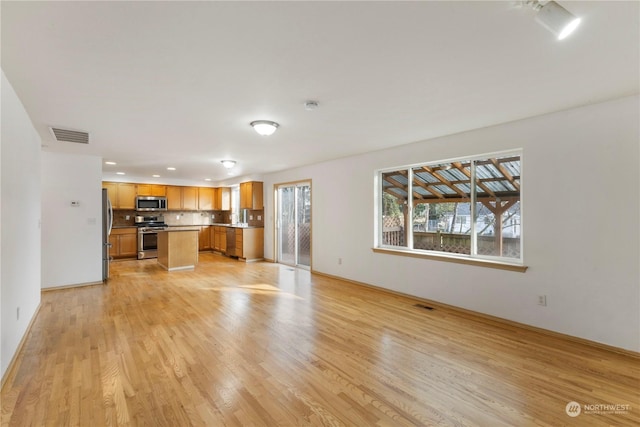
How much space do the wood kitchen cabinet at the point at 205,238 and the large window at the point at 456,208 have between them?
6.49m

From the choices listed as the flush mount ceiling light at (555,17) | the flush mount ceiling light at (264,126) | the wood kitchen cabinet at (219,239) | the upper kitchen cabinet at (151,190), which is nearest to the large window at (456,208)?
the flush mount ceiling light at (555,17)

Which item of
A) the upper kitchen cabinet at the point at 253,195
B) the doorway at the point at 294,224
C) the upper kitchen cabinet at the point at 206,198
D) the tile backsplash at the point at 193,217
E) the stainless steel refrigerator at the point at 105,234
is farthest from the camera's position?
the upper kitchen cabinet at the point at 206,198

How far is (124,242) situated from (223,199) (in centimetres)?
295

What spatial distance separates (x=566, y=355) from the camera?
264 cm

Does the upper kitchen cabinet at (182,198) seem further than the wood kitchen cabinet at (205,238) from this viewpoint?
No

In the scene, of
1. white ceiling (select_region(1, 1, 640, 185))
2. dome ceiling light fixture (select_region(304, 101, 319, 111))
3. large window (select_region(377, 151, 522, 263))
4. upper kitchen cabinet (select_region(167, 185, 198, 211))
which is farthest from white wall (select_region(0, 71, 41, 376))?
upper kitchen cabinet (select_region(167, 185, 198, 211))

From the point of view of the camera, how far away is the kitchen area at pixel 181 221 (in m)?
7.61

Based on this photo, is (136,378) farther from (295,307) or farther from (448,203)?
(448,203)

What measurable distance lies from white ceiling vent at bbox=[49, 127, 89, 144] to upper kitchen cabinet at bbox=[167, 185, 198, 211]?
4757mm

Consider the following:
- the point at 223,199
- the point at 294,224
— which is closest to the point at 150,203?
the point at 223,199

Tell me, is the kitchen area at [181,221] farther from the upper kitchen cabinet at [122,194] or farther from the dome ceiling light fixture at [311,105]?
the dome ceiling light fixture at [311,105]

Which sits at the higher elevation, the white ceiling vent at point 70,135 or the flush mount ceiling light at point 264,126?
the white ceiling vent at point 70,135

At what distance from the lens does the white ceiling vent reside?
367 cm

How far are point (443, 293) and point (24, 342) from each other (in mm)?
4650
